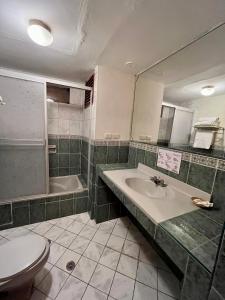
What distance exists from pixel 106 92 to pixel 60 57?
2.01 feet

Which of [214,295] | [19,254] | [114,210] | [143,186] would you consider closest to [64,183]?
[114,210]

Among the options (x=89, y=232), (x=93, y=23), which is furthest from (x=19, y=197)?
(x=93, y=23)

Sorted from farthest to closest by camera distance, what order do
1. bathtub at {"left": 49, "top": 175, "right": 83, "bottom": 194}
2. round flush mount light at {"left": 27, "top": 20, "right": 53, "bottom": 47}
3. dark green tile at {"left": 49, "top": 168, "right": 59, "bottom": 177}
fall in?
dark green tile at {"left": 49, "top": 168, "right": 59, "bottom": 177} → bathtub at {"left": 49, "top": 175, "right": 83, "bottom": 194} → round flush mount light at {"left": 27, "top": 20, "right": 53, "bottom": 47}

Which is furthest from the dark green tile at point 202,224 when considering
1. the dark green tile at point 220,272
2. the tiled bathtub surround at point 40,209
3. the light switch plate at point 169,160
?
the tiled bathtub surround at point 40,209

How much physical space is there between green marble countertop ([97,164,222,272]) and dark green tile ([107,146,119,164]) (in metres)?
1.13

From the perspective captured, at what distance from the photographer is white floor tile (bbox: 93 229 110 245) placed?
156cm

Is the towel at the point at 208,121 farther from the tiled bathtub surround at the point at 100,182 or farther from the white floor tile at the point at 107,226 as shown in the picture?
the white floor tile at the point at 107,226

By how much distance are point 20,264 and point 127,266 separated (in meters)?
0.91

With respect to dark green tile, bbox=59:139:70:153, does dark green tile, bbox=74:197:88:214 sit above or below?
below

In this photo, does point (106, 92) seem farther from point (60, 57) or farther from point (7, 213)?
point (7, 213)

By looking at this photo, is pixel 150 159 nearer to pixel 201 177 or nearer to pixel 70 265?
pixel 201 177

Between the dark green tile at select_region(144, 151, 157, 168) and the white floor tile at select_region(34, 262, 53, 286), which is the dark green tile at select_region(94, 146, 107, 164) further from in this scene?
the white floor tile at select_region(34, 262, 53, 286)

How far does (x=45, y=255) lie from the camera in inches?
39.5

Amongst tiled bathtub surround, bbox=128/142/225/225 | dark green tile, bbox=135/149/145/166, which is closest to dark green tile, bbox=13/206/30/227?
dark green tile, bbox=135/149/145/166
